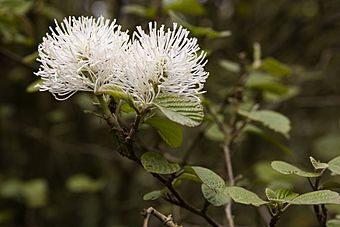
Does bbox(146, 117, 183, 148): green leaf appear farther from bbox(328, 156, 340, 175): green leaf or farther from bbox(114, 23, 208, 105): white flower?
bbox(328, 156, 340, 175): green leaf

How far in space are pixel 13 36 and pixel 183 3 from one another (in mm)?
507

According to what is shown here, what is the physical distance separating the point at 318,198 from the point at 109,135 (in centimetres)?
211

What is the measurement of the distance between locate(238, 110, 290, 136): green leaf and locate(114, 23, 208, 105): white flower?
51 centimetres

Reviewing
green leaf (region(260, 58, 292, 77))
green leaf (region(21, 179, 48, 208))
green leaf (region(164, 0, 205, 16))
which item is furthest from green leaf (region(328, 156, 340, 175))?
green leaf (region(21, 179, 48, 208))

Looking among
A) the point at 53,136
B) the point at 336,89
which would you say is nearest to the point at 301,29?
the point at 336,89

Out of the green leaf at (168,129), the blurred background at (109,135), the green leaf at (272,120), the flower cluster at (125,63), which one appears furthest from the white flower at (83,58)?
the blurred background at (109,135)

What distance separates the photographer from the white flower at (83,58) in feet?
2.50

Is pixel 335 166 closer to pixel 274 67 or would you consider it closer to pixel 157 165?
pixel 157 165

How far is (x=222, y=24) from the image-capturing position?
8.52 ft

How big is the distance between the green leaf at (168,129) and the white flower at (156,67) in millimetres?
65

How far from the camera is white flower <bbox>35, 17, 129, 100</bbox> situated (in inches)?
30.0

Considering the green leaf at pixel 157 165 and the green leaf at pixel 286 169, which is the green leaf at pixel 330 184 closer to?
the green leaf at pixel 286 169

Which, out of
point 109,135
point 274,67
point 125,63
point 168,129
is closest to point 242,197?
point 168,129

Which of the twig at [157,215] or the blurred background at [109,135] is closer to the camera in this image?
the twig at [157,215]
